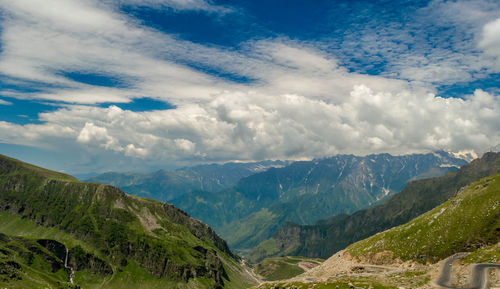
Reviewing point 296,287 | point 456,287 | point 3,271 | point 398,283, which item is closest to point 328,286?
point 296,287

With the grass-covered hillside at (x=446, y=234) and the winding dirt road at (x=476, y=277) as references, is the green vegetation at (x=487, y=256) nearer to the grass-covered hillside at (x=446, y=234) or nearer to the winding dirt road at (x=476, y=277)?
the winding dirt road at (x=476, y=277)

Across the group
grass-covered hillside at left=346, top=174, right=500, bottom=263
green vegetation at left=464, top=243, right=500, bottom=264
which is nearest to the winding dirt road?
green vegetation at left=464, top=243, right=500, bottom=264

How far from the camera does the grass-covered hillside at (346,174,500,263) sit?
426 feet

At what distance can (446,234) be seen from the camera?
458 ft

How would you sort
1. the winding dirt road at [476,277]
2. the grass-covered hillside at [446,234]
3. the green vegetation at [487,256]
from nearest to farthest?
the winding dirt road at [476,277] < the green vegetation at [487,256] < the grass-covered hillside at [446,234]

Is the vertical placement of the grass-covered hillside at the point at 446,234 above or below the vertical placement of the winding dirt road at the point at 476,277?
above

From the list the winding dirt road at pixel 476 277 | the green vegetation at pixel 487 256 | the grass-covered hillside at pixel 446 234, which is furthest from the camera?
the grass-covered hillside at pixel 446 234

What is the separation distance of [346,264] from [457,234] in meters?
52.9

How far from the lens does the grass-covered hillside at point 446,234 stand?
130 metres

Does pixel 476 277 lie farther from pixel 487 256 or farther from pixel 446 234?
pixel 446 234

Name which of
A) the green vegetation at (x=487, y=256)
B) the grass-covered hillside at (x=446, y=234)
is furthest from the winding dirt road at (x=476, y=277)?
the grass-covered hillside at (x=446, y=234)

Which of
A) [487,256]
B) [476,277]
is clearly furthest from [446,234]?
[476,277]

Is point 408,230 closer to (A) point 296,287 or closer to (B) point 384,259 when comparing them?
(B) point 384,259

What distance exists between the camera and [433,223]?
15412cm
